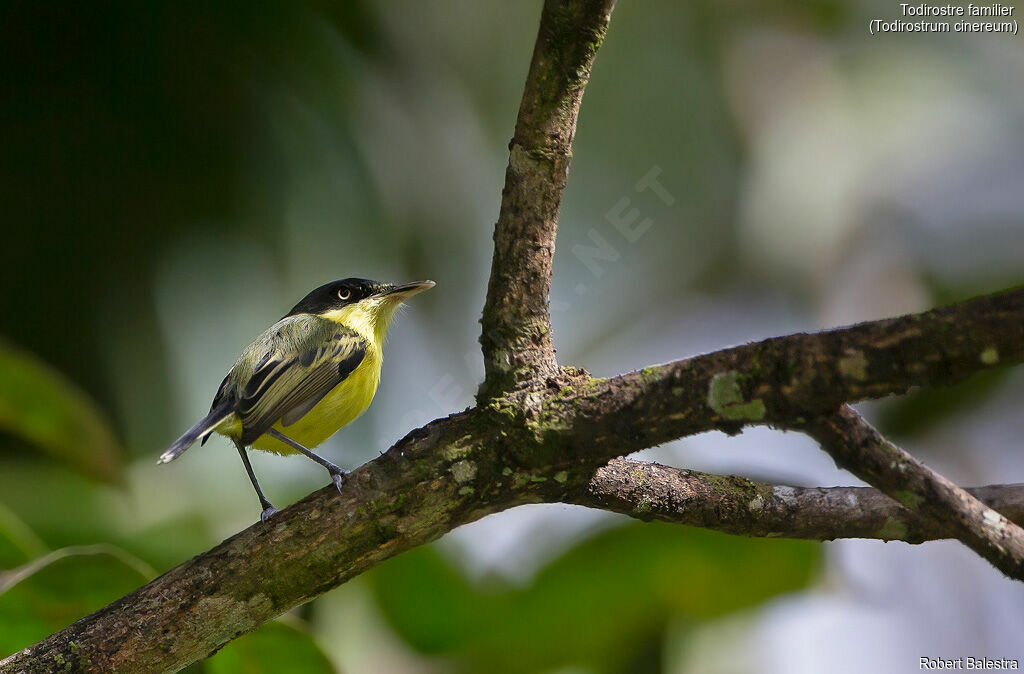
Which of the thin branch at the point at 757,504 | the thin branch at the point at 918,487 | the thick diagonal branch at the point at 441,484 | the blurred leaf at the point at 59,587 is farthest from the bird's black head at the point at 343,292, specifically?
the thin branch at the point at 918,487

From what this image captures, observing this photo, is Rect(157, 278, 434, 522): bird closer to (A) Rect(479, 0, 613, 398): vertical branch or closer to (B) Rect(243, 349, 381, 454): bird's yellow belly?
(B) Rect(243, 349, 381, 454): bird's yellow belly

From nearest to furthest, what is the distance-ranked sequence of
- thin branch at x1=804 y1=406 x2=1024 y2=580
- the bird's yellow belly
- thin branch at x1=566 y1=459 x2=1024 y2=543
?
thin branch at x1=804 y1=406 x2=1024 y2=580
thin branch at x1=566 y1=459 x2=1024 y2=543
the bird's yellow belly

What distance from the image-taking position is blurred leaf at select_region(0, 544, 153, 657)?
307 cm

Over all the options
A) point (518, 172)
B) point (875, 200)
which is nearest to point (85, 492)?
point (518, 172)

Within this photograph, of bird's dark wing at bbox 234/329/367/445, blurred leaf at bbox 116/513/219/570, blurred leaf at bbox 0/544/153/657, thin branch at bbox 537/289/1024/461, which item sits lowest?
blurred leaf at bbox 0/544/153/657

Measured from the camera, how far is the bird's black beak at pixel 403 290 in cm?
441

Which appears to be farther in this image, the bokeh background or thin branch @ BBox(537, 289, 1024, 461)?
the bokeh background

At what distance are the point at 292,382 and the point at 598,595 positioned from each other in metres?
1.59

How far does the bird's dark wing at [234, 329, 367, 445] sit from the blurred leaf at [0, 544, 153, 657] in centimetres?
70

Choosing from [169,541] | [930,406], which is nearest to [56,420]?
[169,541]

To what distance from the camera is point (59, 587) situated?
10.6 ft

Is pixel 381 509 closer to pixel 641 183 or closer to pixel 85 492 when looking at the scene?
pixel 85 492

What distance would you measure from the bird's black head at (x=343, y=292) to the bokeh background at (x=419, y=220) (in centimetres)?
29

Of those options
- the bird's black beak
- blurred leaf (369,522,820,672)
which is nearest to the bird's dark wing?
the bird's black beak
